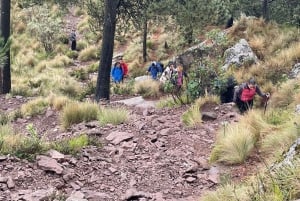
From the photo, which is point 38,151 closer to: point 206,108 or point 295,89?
point 206,108

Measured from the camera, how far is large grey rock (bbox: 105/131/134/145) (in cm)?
856

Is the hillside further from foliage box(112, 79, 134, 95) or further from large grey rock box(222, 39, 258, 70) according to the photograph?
large grey rock box(222, 39, 258, 70)

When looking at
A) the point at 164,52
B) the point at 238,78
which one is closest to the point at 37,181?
the point at 238,78

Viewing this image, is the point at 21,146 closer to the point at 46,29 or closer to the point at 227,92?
the point at 227,92

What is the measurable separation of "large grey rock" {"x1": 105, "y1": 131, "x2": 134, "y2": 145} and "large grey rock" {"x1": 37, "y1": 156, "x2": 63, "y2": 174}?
1.88m

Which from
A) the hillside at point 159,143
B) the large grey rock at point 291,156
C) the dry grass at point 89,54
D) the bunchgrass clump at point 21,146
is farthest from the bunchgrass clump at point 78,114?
the dry grass at point 89,54

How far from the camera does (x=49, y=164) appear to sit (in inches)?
261

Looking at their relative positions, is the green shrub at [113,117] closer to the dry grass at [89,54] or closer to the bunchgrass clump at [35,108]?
the bunchgrass clump at [35,108]

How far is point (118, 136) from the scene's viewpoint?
8.79 meters

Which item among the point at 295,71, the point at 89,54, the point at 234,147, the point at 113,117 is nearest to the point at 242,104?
the point at 113,117

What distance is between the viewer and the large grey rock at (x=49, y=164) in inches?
257

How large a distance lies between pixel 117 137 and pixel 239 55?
10.6 m

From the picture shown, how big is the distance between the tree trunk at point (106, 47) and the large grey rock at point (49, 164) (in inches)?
299

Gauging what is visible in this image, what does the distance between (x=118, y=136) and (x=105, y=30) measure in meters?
5.83
